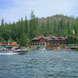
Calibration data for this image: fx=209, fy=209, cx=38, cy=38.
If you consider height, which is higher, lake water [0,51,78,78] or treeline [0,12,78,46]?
treeline [0,12,78,46]

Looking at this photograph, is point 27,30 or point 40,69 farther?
point 27,30

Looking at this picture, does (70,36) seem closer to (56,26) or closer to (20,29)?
(20,29)

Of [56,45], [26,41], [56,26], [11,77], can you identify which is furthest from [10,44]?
[11,77]

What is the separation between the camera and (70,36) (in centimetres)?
13750

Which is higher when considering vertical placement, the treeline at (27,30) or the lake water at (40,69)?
the treeline at (27,30)

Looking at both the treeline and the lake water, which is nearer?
the lake water

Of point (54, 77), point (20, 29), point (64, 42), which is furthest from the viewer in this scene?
point (20, 29)

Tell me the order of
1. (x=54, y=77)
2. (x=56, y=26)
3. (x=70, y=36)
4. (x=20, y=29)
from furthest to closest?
(x=56, y=26), (x=20, y=29), (x=70, y=36), (x=54, y=77)

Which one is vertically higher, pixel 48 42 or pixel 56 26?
pixel 56 26

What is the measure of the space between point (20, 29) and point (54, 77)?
142m

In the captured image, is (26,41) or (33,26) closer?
(26,41)

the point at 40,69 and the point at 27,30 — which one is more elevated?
A: the point at 27,30

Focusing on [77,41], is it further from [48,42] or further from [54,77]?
[54,77]

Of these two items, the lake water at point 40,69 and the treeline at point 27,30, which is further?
the treeline at point 27,30
